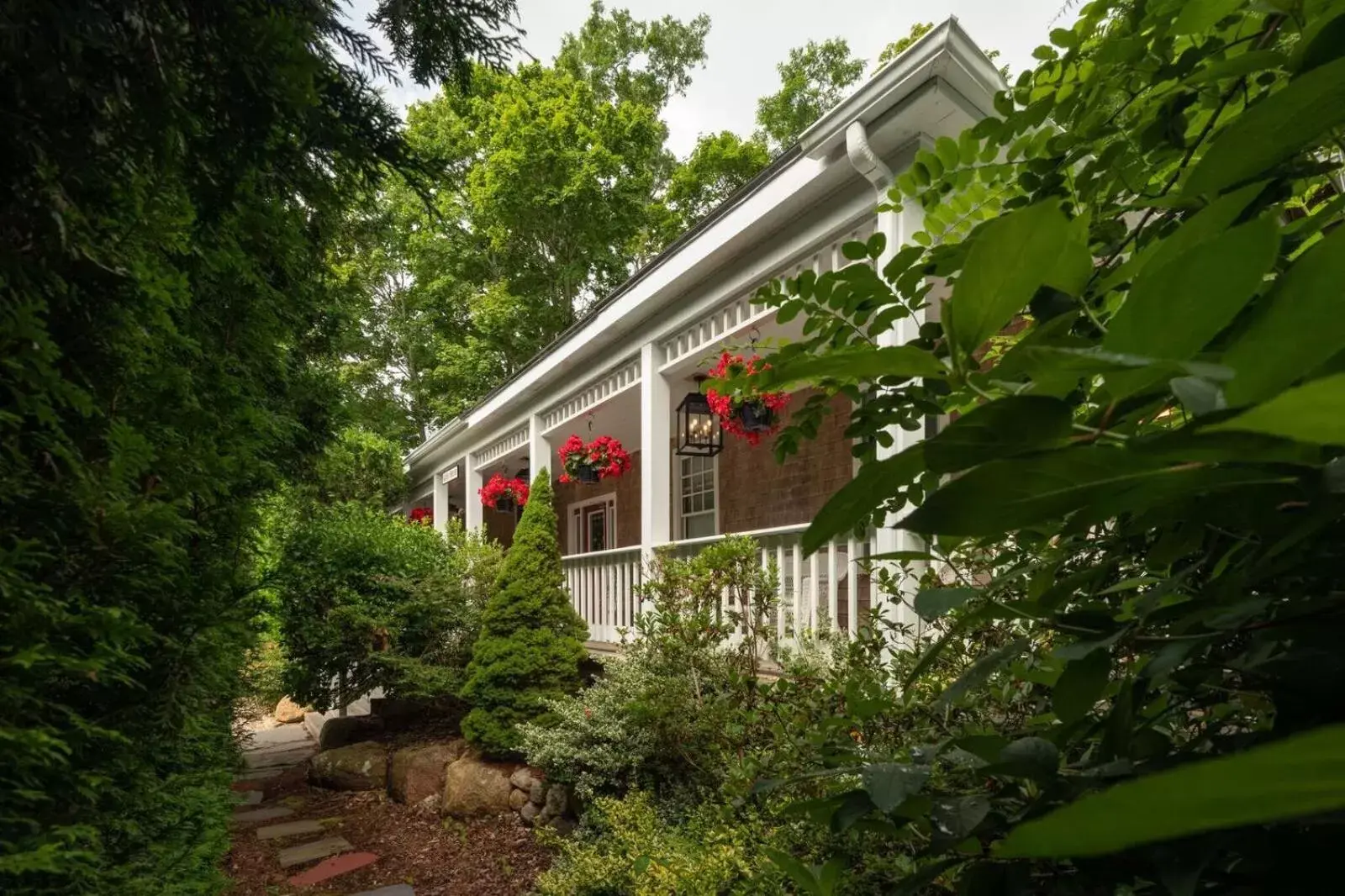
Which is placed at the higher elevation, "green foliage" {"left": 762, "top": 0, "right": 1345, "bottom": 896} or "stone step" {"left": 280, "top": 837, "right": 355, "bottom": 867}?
"green foliage" {"left": 762, "top": 0, "right": 1345, "bottom": 896}

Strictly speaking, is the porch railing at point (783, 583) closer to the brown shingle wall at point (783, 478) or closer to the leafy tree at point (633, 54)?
the brown shingle wall at point (783, 478)

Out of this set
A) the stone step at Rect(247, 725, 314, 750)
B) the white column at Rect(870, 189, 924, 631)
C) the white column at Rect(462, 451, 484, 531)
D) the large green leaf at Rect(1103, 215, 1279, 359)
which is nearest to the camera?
the large green leaf at Rect(1103, 215, 1279, 359)

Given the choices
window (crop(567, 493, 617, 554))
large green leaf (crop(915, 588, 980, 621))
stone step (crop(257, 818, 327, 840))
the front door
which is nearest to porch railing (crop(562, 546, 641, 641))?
stone step (crop(257, 818, 327, 840))

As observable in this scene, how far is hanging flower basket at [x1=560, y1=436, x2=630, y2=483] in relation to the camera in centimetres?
803

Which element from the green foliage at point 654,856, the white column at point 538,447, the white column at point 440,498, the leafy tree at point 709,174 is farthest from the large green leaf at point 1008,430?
the leafy tree at point 709,174

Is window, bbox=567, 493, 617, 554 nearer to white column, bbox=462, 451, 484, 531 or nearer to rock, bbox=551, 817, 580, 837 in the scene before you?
white column, bbox=462, 451, 484, 531

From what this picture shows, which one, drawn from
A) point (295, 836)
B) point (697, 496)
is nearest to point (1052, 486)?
point (295, 836)

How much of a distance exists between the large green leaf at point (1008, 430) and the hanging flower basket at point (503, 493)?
31.4ft

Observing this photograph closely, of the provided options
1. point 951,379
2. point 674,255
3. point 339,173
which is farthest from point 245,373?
point 674,255

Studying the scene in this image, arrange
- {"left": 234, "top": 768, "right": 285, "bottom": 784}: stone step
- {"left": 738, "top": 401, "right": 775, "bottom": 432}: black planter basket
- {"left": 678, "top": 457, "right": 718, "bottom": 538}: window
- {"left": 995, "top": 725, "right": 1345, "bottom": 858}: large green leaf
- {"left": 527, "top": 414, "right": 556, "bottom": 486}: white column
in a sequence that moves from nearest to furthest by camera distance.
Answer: {"left": 995, "top": 725, "right": 1345, "bottom": 858}: large green leaf → {"left": 738, "top": 401, "right": 775, "bottom": 432}: black planter basket → {"left": 234, "top": 768, "right": 285, "bottom": 784}: stone step → {"left": 527, "top": 414, "right": 556, "bottom": 486}: white column → {"left": 678, "top": 457, "right": 718, "bottom": 538}: window

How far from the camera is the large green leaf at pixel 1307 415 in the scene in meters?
0.19

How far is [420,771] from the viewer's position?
257 inches

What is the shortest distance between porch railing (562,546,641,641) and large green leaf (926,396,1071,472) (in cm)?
634

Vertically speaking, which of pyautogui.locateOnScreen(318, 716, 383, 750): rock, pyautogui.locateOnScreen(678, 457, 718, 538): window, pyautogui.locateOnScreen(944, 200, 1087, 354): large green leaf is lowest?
pyautogui.locateOnScreen(318, 716, 383, 750): rock
